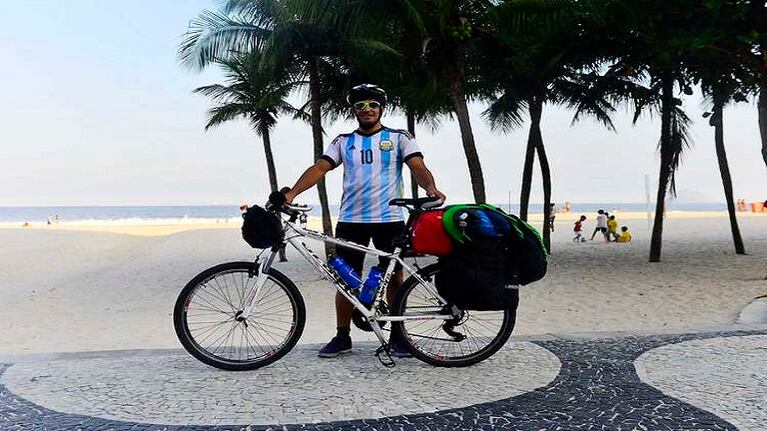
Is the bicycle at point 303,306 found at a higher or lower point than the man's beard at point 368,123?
lower

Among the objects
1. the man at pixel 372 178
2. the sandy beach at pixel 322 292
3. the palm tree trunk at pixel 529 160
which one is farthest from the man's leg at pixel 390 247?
the palm tree trunk at pixel 529 160

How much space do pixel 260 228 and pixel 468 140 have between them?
9.79 metres

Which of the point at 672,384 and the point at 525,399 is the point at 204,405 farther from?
the point at 672,384

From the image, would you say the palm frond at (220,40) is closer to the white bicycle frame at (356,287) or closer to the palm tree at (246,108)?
the palm tree at (246,108)

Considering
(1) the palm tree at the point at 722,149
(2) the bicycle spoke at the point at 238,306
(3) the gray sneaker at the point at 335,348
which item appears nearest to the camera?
(2) the bicycle spoke at the point at 238,306

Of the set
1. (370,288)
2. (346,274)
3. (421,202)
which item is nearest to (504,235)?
(421,202)

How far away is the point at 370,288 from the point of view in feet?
12.5

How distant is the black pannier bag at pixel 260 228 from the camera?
145 inches

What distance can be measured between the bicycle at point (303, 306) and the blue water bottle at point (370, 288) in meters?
0.02

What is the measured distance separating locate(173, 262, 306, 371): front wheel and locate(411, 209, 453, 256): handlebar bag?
821 millimetres

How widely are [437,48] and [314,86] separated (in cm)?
346

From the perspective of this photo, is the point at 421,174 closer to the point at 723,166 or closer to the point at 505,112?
the point at 723,166

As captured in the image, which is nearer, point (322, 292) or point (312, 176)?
point (312, 176)

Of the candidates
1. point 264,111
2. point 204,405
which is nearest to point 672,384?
point 204,405
